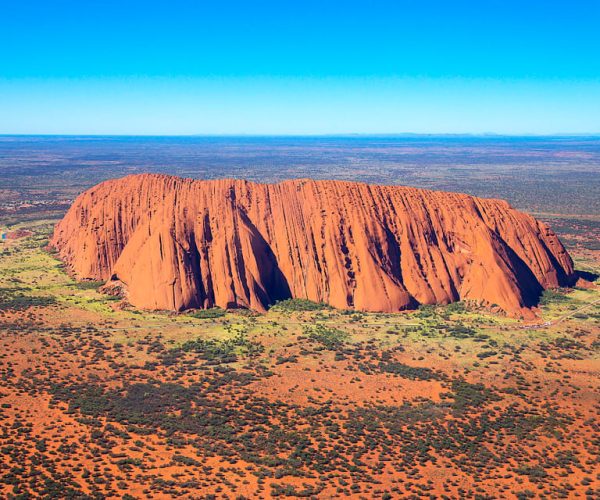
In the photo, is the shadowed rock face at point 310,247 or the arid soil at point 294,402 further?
the shadowed rock face at point 310,247

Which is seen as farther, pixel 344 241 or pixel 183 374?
pixel 344 241

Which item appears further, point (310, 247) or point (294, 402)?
point (310, 247)

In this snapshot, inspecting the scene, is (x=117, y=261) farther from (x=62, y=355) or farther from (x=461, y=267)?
(x=461, y=267)

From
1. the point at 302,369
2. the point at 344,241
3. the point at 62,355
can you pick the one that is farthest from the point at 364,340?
the point at 62,355

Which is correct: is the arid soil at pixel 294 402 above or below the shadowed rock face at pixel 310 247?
below
